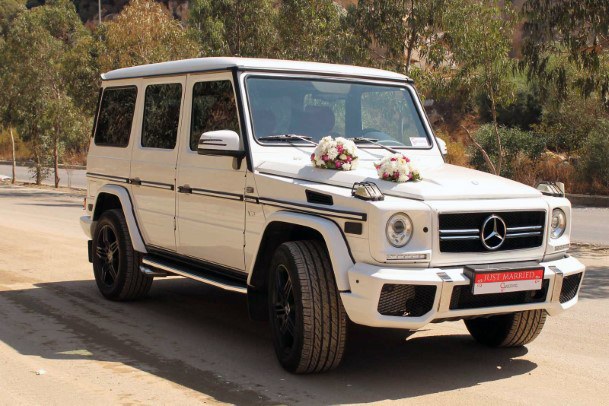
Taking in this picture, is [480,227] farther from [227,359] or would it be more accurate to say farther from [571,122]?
[571,122]

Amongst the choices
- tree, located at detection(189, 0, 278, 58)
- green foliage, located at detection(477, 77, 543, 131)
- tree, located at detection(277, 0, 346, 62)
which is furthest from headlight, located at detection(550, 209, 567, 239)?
green foliage, located at detection(477, 77, 543, 131)

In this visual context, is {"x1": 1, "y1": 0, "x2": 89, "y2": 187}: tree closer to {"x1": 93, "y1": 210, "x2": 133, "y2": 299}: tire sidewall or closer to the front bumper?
{"x1": 93, "y1": 210, "x2": 133, "y2": 299}: tire sidewall

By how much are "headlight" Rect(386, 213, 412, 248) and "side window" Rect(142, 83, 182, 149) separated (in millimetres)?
2806

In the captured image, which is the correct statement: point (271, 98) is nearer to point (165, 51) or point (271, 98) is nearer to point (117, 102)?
point (117, 102)

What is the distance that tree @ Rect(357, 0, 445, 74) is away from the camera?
18516 mm

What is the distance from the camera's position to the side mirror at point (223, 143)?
6539 millimetres

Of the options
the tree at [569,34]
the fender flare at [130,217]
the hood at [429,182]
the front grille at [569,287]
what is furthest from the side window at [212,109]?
the tree at [569,34]

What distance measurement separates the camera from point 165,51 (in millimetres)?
25359

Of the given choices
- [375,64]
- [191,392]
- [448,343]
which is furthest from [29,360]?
[375,64]

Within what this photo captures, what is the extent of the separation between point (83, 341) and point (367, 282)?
2661mm

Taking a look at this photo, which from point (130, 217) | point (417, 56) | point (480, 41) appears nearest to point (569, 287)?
point (130, 217)

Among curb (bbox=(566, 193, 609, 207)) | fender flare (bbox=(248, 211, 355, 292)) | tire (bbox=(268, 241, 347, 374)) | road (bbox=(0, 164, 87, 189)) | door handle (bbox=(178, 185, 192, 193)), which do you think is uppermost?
door handle (bbox=(178, 185, 192, 193))

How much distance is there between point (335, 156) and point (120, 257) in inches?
118

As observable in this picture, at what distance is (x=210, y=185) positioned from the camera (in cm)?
702
